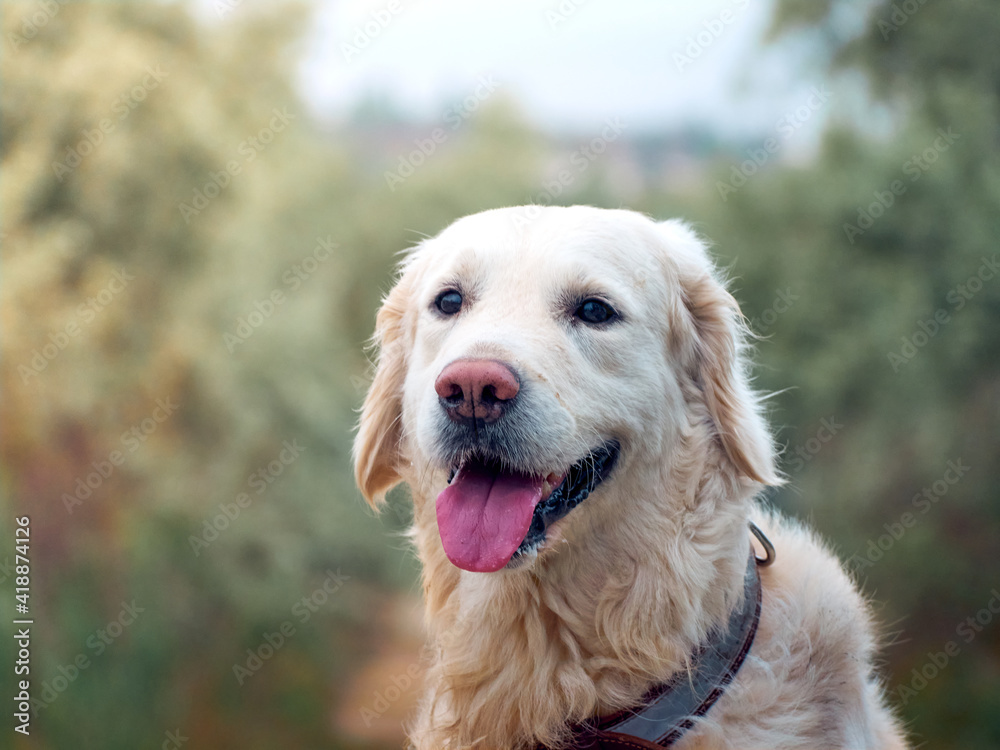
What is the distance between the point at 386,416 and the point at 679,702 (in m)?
1.16

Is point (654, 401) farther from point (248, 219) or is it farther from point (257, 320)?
point (248, 219)

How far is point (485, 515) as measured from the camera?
6.21 feet

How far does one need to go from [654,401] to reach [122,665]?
8718 millimetres
